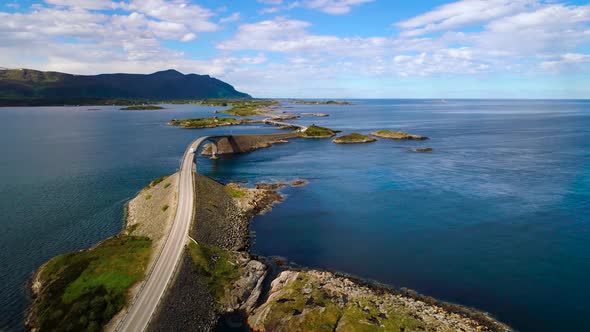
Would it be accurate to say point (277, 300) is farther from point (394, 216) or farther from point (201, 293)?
point (394, 216)

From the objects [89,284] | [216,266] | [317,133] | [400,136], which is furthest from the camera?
[317,133]

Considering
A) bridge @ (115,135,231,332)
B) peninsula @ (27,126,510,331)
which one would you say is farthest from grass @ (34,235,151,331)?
bridge @ (115,135,231,332)

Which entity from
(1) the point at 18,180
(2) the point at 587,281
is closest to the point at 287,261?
(2) the point at 587,281

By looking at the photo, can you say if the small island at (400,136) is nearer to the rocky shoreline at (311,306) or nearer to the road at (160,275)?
the road at (160,275)

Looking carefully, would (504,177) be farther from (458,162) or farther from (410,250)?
(410,250)

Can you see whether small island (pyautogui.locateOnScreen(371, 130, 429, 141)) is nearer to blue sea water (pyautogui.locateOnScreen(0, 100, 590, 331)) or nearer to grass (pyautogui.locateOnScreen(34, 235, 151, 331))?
blue sea water (pyautogui.locateOnScreen(0, 100, 590, 331))

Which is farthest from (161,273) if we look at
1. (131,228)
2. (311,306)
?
(131,228)
